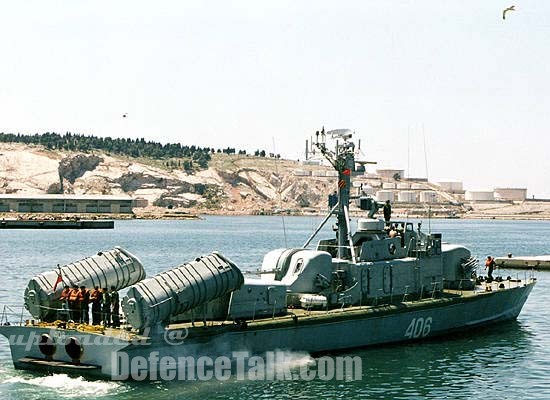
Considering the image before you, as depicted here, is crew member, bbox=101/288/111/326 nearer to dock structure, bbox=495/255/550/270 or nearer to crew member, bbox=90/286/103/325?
crew member, bbox=90/286/103/325

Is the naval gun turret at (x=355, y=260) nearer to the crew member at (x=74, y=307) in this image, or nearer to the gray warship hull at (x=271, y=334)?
the gray warship hull at (x=271, y=334)

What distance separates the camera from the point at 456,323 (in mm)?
40062

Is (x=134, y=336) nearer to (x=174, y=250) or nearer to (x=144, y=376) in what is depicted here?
(x=144, y=376)

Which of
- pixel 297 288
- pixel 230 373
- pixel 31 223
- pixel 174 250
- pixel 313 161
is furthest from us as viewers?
pixel 31 223

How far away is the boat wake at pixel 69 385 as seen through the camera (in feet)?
91.1

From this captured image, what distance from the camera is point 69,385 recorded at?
2839 cm

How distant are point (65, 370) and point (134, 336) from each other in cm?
258

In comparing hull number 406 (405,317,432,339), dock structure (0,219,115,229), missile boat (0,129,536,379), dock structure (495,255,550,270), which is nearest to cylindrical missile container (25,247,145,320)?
missile boat (0,129,536,379)

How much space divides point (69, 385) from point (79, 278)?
4644 millimetres

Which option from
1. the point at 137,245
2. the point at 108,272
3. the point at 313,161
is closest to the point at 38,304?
the point at 108,272

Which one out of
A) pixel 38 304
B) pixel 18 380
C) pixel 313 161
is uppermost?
pixel 313 161

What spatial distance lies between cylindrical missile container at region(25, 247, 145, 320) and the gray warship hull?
1.49m

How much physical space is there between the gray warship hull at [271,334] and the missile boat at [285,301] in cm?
4

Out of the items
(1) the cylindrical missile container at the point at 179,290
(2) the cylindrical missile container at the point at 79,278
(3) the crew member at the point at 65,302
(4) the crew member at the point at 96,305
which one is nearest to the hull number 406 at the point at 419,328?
(1) the cylindrical missile container at the point at 179,290
